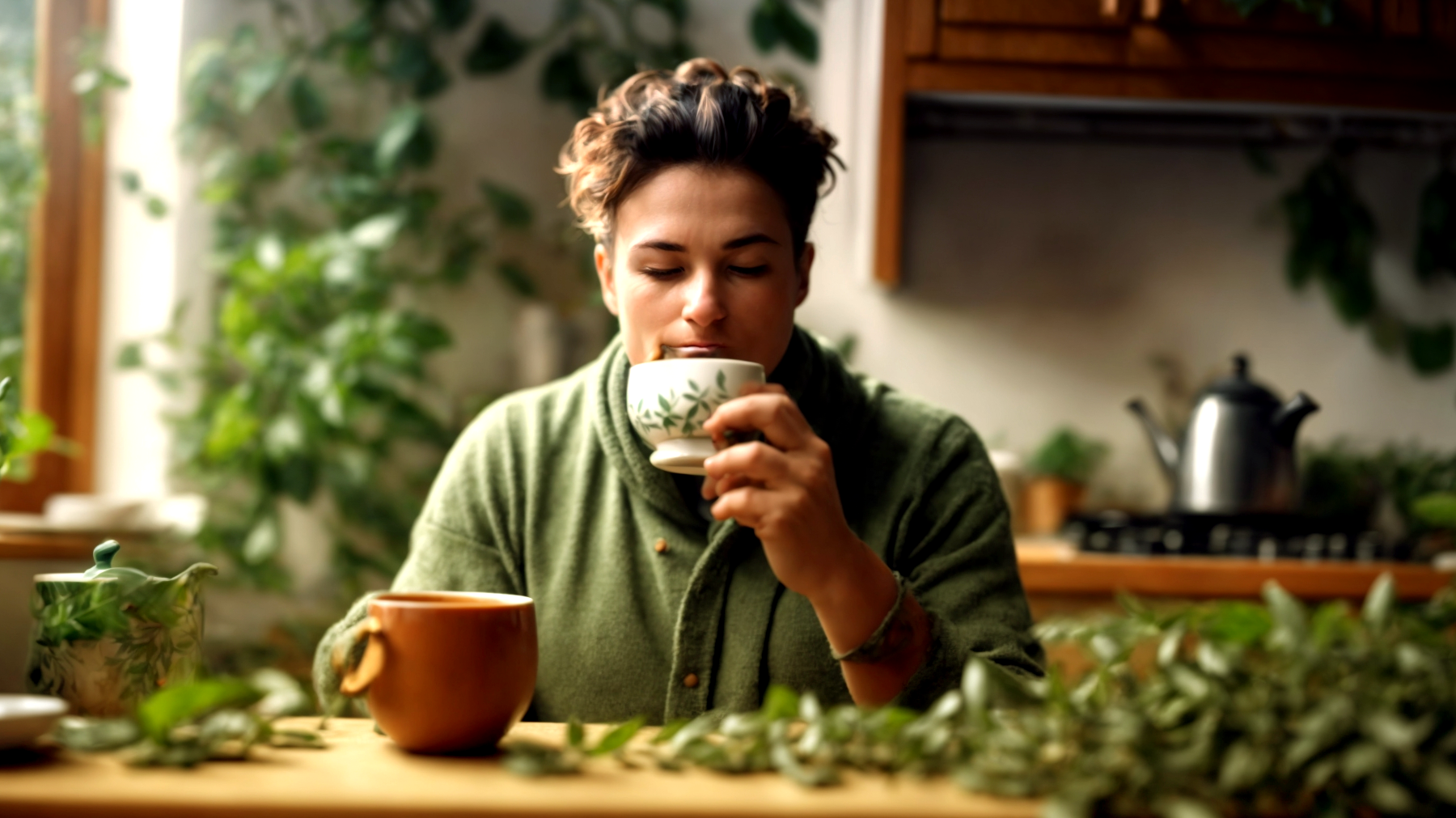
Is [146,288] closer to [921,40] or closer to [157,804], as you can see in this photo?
[921,40]

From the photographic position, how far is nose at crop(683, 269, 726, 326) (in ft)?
3.68

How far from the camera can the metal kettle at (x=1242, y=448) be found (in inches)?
89.4

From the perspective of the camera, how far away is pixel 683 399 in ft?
2.92

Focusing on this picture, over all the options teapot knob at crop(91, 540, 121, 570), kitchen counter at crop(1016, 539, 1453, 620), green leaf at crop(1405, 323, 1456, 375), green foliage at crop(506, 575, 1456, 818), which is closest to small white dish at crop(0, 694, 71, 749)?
teapot knob at crop(91, 540, 121, 570)

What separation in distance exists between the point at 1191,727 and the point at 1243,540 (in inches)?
67.8

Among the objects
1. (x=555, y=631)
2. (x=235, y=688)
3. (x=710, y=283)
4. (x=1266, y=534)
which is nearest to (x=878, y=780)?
(x=235, y=688)

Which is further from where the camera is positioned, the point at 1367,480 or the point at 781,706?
the point at 1367,480

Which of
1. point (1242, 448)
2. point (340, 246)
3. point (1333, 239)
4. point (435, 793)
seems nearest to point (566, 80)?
point (340, 246)

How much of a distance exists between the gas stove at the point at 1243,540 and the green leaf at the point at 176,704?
1.80 metres

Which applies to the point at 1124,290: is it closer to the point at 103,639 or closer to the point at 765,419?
the point at 765,419

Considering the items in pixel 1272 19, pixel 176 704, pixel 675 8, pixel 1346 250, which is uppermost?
pixel 675 8

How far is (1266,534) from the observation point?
220 centimetres

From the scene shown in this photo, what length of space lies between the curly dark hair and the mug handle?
25.0 inches

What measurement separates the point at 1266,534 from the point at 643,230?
60.5 inches
